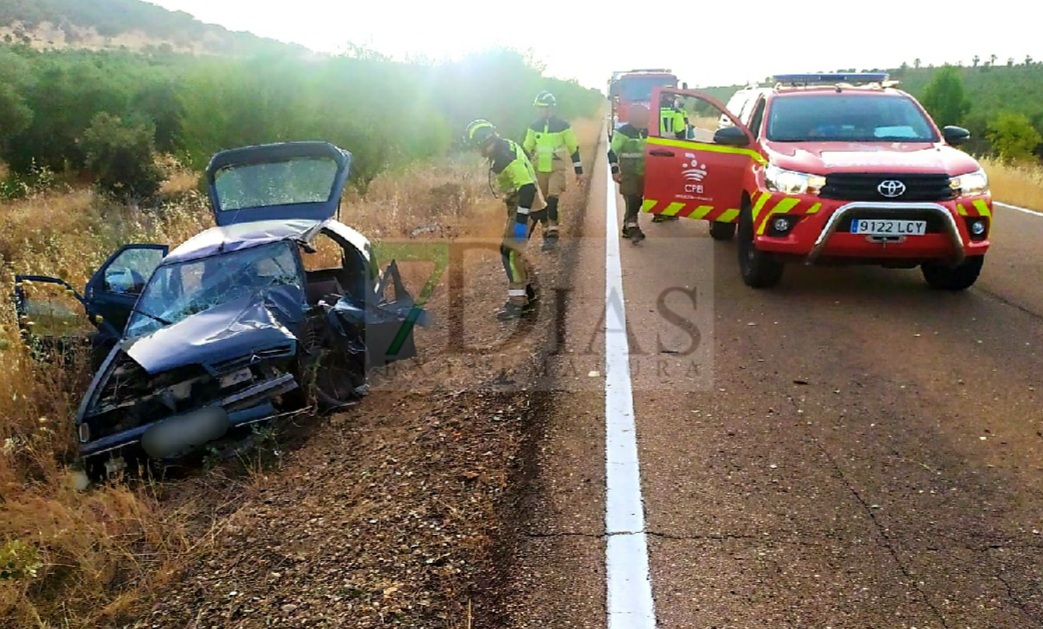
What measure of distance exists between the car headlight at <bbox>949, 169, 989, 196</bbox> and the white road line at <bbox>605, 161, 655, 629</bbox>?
319 cm

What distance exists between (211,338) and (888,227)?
5.53m

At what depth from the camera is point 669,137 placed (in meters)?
8.94

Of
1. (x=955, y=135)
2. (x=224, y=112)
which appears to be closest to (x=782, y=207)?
(x=955, y=135)

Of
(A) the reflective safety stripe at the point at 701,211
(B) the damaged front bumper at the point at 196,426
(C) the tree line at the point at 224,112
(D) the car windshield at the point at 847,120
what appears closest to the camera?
(B) the damaged front bumper at the point at 196,426

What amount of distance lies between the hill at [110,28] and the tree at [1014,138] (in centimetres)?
6030

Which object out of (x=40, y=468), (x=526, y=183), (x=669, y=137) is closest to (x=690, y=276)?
(x=669, y=137)

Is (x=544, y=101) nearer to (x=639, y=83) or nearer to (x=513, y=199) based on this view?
(x=513, y=199)

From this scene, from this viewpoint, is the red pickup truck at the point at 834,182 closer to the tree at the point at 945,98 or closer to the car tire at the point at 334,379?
the car tire at the point at 334,379

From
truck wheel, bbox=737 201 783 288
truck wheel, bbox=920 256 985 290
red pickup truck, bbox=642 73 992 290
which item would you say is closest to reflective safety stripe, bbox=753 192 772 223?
red pickup truck, bbox=642 73 992 290

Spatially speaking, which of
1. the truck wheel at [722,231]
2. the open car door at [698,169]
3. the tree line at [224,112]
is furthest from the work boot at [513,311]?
the tree line at [224,112]

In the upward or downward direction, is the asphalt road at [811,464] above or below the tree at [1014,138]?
below

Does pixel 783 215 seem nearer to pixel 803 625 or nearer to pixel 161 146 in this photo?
pixel 803 625

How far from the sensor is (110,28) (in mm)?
91688

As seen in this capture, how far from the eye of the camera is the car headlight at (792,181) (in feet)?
22.5
